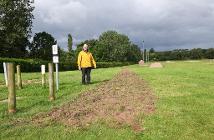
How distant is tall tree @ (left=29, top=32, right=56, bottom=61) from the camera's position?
121 metres

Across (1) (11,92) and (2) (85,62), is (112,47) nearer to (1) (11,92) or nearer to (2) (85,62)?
(2) (85,62)

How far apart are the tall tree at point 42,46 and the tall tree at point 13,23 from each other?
31.8 metres

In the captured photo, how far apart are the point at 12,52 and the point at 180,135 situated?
261 ft

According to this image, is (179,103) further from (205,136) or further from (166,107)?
(205,136)

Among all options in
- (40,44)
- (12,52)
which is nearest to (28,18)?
(12,52)

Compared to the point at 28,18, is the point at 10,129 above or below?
below

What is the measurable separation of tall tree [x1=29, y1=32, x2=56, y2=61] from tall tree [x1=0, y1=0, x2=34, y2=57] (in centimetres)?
3183

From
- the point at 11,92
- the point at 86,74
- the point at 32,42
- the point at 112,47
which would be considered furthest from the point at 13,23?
the point at 112,47

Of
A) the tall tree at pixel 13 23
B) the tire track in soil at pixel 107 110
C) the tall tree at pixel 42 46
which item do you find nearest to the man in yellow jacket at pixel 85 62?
the tire track in soil at pixel 107 110

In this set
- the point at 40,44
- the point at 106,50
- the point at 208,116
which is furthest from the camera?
the point at 106,50

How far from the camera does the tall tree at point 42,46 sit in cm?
12066

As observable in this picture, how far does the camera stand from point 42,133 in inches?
425

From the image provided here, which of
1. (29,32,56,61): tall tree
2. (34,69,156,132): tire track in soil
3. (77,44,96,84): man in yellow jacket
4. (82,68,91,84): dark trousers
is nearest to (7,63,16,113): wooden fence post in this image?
(34,69,156,132): tire track in soil

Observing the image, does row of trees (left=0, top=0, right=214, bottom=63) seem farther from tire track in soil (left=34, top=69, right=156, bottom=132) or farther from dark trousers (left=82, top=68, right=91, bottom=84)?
tire track in soil (left=34, top=69, right=156, bottom=132)
